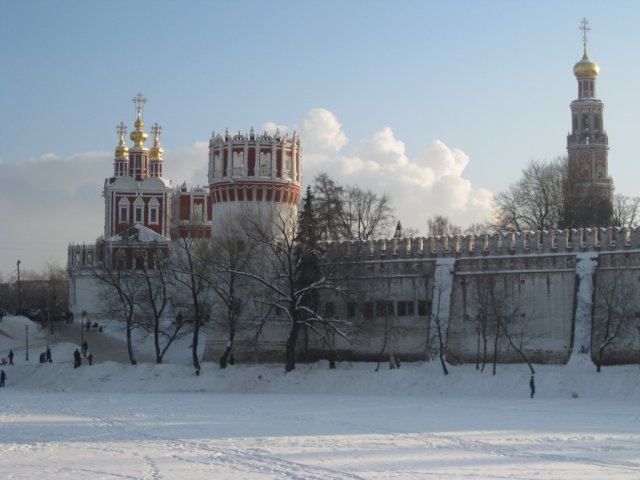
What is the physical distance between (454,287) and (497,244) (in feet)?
7.03

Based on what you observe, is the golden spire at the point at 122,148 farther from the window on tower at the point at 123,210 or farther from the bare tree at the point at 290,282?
the bare tree at the point at 290,282

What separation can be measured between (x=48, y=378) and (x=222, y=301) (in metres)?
7.17

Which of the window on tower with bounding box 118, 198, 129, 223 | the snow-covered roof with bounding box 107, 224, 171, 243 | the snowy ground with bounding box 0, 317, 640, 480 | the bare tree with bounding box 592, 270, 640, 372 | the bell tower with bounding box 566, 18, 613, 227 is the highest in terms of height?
the bell tower with bounding box 566, 18, 613, 227

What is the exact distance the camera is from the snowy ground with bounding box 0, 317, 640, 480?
19.5 metres

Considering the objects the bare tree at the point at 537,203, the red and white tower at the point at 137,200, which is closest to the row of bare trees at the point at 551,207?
A: the bare tree at the point at 537,203

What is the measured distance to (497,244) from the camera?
39312mm

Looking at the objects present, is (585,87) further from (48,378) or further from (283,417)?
(283,417)

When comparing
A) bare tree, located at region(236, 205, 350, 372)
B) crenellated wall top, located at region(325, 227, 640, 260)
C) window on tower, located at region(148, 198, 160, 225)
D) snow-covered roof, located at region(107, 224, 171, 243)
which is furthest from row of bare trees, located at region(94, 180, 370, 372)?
window on tower, located at region(148, 198, 160, 225)

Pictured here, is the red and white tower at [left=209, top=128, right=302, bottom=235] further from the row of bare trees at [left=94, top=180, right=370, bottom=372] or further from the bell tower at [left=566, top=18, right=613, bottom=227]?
the bell tower at [left=566, top=18, right=613, bottom=227]

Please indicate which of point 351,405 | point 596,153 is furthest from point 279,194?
point 596,153

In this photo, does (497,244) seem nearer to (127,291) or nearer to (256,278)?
(256,278)

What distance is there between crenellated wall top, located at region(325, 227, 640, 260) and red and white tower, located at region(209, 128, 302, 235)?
3708 mm

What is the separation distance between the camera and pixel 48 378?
42.2m

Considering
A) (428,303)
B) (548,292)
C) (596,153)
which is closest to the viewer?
(548,292)
